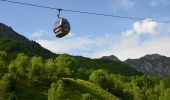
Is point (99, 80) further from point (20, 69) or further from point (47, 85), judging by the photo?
point (20, 69)

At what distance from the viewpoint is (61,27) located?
75.0ft

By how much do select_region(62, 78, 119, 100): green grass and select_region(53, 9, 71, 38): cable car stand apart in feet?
339

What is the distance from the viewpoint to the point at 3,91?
11288 cm

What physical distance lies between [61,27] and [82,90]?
115740 mm

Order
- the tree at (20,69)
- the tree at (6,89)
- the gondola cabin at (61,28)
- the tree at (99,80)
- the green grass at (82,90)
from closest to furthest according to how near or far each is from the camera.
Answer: the gondola cabin at (61,28), the tree at (6,89), the green grass at (82,90), the tree at (20,69), the tree at (99,80)

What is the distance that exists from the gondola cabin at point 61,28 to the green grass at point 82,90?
10330 cm

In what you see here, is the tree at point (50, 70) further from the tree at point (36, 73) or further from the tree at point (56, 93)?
the tree at point (56, 93)

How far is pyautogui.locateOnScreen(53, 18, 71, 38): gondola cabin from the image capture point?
2289cm

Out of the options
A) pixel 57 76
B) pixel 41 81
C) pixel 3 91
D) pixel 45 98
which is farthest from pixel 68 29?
pixel 57 76

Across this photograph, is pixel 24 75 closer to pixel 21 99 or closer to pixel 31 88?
pixel 31 88

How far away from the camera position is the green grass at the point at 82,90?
5153 inches

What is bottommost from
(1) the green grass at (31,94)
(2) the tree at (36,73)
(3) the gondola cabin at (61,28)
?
(1) the green grass at (31,94)

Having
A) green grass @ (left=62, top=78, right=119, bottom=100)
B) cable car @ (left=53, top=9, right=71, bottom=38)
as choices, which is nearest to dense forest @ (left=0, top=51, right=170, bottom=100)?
green grass @ (left=62, top=78, right=119, bottom=100)

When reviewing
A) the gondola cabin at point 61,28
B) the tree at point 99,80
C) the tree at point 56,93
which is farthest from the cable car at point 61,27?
the tree at point 99,80
